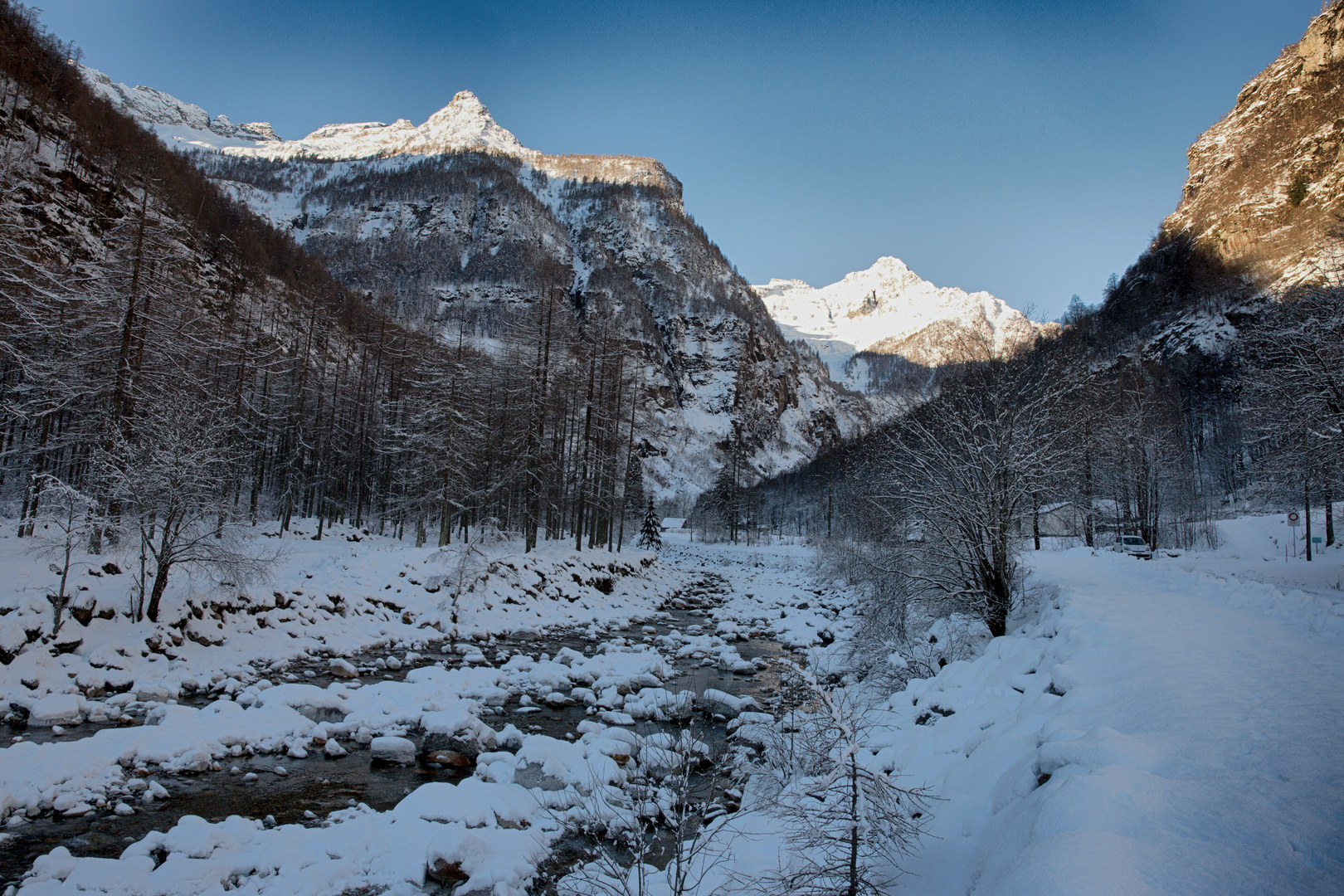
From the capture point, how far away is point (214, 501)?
12.8 meters

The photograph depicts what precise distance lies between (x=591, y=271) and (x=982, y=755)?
557 feet

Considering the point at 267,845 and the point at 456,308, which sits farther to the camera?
the point at 456,308

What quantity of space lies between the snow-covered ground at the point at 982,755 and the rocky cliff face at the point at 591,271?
114 meters

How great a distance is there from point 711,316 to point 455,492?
152 m

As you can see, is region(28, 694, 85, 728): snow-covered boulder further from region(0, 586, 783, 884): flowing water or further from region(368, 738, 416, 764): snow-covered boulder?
region(368, 738, 416, 764): snow-covered boulder

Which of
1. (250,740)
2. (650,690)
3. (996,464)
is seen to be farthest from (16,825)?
(996,464)

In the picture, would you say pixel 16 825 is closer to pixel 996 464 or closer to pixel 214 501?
pixel 214 501

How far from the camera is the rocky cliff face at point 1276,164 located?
7806 cm

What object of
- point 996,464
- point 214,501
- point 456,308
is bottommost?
point 214,501

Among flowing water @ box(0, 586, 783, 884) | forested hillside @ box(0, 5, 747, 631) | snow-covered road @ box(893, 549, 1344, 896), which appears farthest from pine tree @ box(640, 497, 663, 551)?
snow-covered road @ box(893, 549, 1344, 896)

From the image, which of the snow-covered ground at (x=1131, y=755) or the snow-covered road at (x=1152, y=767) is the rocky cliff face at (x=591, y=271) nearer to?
the snow-covered ground at (x=1131, y=755)

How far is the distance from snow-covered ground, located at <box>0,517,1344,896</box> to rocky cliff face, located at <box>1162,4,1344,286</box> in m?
84.7

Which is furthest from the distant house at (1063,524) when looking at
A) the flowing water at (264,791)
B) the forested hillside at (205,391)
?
the flowing water at (264,791)

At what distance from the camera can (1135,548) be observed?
2542 centimetres
